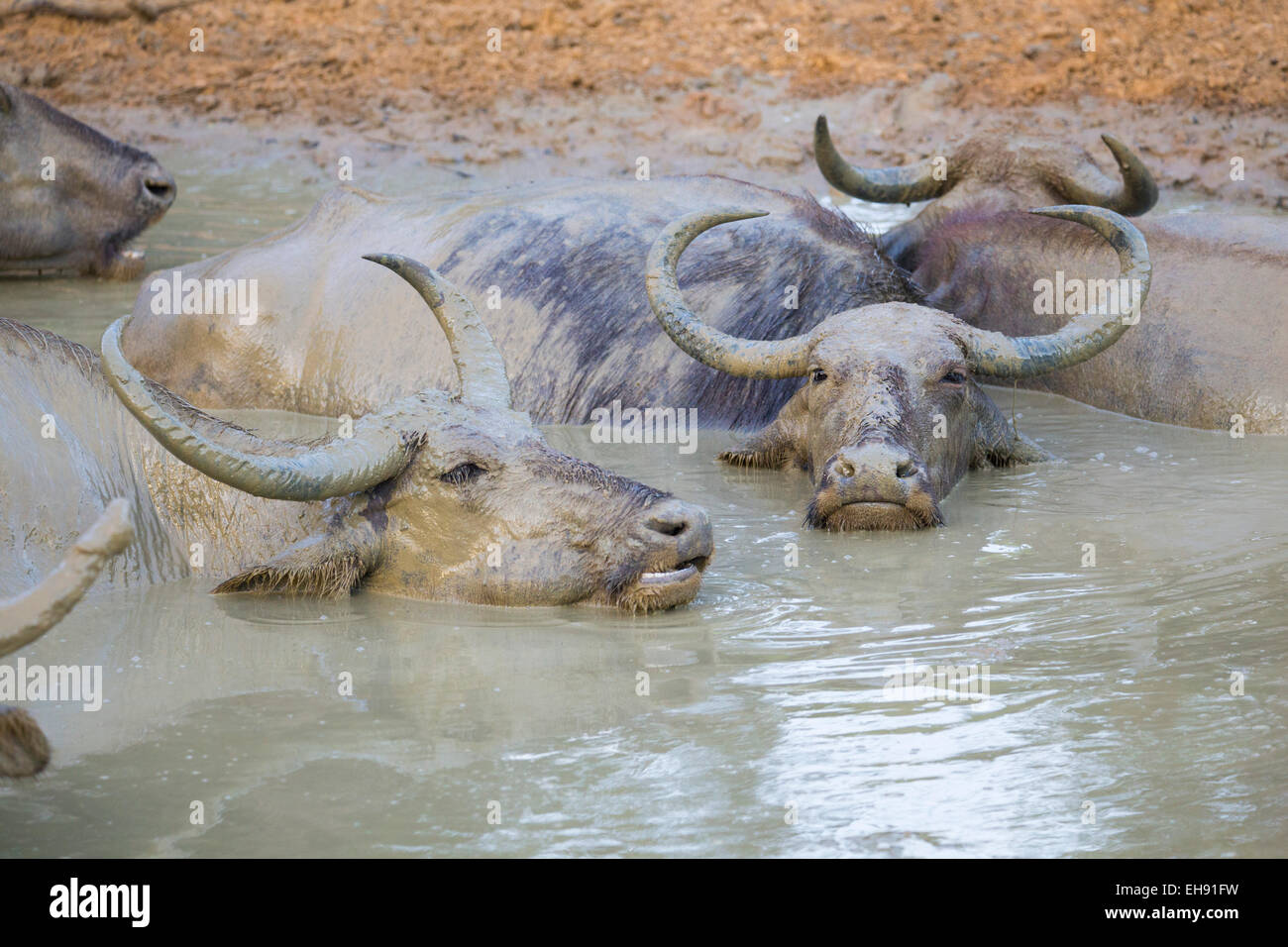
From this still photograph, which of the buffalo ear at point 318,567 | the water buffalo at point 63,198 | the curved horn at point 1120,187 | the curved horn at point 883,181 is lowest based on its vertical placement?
the buffalo ear at point 318,567

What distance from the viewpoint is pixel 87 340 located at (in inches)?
351

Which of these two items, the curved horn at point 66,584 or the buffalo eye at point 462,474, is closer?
the curved horn at point 66,584

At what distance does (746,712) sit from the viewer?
4.36 m

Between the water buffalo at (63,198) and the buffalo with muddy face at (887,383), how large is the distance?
535cm

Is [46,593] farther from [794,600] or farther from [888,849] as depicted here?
[794,600]

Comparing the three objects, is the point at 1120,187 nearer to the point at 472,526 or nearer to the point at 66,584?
the point at 472,526

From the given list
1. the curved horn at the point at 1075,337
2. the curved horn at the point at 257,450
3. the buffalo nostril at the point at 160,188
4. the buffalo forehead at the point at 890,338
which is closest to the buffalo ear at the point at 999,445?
the curved horn at the point at 1075,337

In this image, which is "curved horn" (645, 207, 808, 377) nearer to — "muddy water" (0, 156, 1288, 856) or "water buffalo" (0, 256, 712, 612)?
"muddy water" (0, 156, 1288, 856)

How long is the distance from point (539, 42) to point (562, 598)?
39.4 feet

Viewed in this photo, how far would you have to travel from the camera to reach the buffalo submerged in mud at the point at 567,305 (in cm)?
777

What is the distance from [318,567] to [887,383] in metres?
2.35

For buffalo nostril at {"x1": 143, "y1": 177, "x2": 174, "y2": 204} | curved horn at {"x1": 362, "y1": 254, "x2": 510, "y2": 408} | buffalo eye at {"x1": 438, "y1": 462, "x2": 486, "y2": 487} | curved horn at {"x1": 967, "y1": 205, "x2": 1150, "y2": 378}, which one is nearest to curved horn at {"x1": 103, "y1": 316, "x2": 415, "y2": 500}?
buffalo eye at {"x1": 438, "y1": 462, "x2": 486, "y2": 487}

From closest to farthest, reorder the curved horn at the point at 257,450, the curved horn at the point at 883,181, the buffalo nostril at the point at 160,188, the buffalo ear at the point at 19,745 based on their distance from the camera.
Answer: the buffalo ear at the point at 19,745 < the curved horn at the point at 257,450 < the curved horn at the point at 883,181 < the buffalo nostril at the point at 160,188

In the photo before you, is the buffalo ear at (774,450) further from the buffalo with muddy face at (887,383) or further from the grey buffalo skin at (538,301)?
the grey buffalo skin at (538,301)
